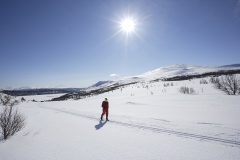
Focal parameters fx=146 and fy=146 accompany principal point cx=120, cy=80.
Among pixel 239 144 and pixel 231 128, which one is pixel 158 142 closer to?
pixel 239 144

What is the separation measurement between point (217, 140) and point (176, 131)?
157 cm

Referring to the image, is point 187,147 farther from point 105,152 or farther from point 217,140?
point 105,152

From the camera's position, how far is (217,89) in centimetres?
2039

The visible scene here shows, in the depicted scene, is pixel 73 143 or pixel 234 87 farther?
pixel 234 87

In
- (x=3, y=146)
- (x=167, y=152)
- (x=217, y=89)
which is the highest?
(x=217, y=89)

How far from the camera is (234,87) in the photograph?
56.0 feet

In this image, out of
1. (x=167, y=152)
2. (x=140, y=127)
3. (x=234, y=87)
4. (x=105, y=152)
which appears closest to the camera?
(x=167, y=152)

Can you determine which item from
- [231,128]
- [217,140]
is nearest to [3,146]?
[217,140]

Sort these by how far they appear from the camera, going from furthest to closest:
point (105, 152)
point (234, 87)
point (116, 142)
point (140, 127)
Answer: point (234, 87), point (140, 127), point (116, 142), point (105, 152)

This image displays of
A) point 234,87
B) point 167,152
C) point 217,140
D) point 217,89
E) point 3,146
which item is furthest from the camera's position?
point 217,89

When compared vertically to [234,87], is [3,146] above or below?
below

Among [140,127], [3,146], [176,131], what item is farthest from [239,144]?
[3,146]

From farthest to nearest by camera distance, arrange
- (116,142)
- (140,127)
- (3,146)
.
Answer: (140,127), (3,146), (116,142)

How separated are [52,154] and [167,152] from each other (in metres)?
3.77
